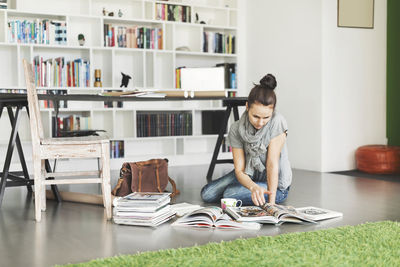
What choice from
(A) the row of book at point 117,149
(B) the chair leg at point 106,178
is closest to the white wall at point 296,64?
(A) the row of book at point 117,149

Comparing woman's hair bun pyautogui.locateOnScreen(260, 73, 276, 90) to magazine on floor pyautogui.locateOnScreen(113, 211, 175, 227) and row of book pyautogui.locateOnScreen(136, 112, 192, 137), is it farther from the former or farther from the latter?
row of book pyautogui.locateOnScreen(136, 112, 192, 137)

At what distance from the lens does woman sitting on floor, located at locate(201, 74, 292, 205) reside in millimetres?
3012

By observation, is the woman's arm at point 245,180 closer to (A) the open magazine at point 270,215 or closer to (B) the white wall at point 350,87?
(A) the open magazine at point 270,215

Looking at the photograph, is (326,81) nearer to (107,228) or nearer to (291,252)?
(107,228)

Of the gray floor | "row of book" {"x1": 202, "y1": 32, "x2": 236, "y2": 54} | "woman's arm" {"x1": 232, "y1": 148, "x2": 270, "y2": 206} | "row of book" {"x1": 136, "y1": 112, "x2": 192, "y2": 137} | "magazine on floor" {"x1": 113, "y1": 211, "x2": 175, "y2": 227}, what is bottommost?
the gray floor

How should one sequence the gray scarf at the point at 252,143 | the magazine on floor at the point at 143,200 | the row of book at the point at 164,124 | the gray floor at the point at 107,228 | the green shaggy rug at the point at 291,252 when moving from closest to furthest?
the green shaggy rug at the point at 291,252, the gray floor at the point at 107,228, the magazine on floor at the point at 143,200, the gray scarf at the point at 252,143, the row of book at the point at 164,124

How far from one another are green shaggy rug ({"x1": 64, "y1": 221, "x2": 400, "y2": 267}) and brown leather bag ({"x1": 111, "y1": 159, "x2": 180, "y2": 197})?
146cm

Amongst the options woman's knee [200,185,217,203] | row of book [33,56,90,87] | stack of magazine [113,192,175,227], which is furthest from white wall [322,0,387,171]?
stack of magazine [113,192,175,227]

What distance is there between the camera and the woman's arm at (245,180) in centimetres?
292

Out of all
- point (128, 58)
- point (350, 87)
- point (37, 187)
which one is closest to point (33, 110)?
point (37, 187)

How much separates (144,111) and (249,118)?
316cm

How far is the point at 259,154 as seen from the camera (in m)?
3.29

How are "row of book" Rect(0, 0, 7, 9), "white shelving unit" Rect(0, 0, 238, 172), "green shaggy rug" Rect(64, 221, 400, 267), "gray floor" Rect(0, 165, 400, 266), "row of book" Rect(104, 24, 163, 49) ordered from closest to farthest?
"green shaggy rug" Rect(64, 221, 400, 267) → "gray floor" Rect(0, 165, 400, 266) → "row of book" Rect(0, 0, 7, 9) → "white shelving unit" Rect(0, 0, 238, 172) → "row of book" Rect(104, 24, 163, 49)

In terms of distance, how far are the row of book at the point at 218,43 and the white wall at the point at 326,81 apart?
0.64m
